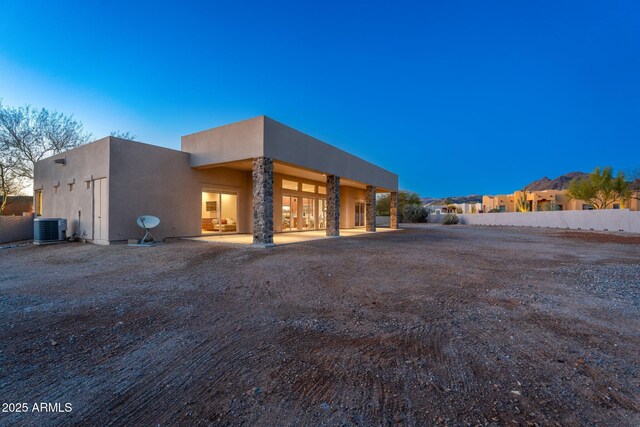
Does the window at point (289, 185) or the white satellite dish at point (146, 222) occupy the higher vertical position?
the window at point (289, 185)

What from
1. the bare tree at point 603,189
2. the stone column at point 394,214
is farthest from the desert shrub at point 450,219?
the bare tree at point 603,189

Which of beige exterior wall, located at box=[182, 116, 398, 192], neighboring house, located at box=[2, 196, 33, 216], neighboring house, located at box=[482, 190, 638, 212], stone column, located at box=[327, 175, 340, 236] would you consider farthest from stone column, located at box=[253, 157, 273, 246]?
neighboring house, located at box=[482, 190, 638, 212]

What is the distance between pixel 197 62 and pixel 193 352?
22.9 metres

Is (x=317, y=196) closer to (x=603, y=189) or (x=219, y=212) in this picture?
(x=219, y=212)

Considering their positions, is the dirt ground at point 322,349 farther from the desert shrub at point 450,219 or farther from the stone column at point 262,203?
the desert shrub at point 450,219

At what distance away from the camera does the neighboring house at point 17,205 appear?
20691 millimetres

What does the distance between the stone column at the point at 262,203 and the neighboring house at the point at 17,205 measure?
77.6ft

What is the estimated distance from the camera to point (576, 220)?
934 inches

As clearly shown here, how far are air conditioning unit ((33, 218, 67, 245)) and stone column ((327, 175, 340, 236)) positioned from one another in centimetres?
1171

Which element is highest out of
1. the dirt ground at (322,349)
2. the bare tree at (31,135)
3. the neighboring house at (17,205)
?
the bare tree at (31,135)

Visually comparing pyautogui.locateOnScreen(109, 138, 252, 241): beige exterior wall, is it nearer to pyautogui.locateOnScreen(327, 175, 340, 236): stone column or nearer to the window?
the window

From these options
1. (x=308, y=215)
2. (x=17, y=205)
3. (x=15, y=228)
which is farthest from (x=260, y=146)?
(x=17, y=205)

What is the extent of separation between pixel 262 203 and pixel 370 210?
10.9 meters

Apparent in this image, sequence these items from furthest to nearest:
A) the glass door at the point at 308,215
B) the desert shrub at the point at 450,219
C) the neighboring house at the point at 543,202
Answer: the neighboring house at the point at 543,202 < the desert shrub at the point at 450,219 < the glass door at the point at 308,215
